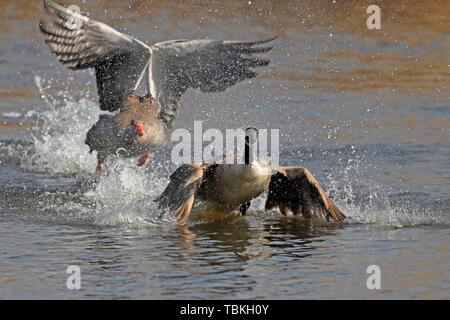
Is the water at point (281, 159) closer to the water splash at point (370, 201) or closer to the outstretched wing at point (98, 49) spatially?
the water splash at point (370, 201)

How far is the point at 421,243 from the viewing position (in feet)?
27.8

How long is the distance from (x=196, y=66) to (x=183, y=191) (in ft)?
11.6

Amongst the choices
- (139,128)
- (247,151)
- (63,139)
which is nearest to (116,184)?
(139,128)

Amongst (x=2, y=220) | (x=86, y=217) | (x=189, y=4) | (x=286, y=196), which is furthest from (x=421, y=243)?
(x=189, y=4)

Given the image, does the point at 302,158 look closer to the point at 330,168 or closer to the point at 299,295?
the point at 330,168

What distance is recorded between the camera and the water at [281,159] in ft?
24.6

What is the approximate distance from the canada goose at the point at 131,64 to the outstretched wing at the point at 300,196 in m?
2.31

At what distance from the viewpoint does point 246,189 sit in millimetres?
9258

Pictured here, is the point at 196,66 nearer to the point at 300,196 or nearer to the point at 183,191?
the point at 300,196

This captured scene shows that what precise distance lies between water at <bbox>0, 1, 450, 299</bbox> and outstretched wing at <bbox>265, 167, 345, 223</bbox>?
15cm

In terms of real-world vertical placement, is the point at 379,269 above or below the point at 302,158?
below

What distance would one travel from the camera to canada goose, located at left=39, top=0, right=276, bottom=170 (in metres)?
11.7

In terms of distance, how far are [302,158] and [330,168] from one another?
0.63 meters
